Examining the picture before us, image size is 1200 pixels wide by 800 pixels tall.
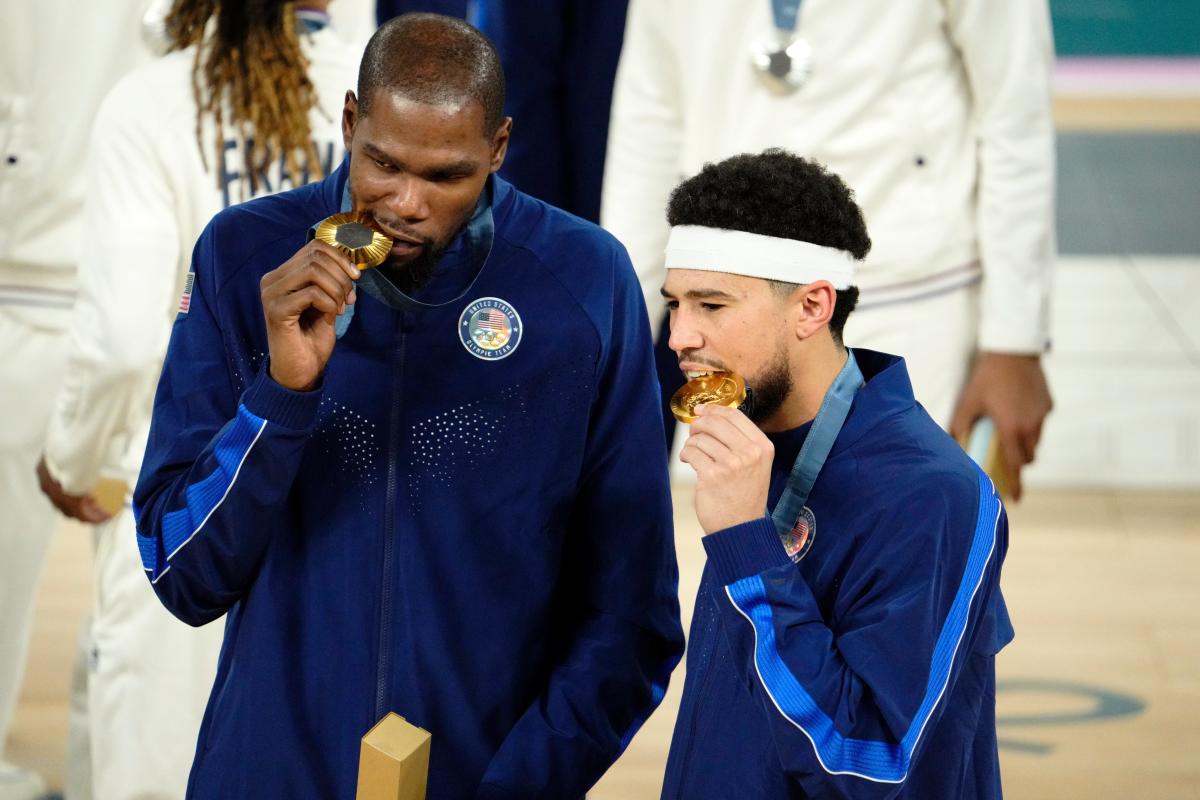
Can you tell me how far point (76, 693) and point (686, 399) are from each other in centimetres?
231

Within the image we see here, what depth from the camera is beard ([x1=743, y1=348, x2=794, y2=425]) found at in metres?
2.17

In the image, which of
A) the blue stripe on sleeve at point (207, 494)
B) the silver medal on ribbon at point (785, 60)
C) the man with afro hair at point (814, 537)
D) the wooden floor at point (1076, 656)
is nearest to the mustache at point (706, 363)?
the man with afro hair at point (814, 537)

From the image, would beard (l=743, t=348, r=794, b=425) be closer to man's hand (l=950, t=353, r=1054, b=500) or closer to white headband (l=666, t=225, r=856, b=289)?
white headband (l=666, t=225, r=856, b=289)

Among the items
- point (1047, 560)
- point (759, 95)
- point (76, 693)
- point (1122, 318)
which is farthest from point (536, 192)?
point (1122, 318)

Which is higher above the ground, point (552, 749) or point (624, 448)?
point (624, 448)

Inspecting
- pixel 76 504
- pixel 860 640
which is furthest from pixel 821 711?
pixel 76 504

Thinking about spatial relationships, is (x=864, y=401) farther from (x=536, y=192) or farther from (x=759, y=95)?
(x=536, y=192)

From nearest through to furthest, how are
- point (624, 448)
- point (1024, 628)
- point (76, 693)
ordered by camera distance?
point (624, 448) < point (76, 693) < point (1024, 628)

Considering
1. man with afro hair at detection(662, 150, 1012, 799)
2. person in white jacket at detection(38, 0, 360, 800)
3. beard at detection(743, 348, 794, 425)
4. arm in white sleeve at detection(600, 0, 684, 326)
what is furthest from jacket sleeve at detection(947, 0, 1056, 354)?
beard at detection(743, 348, 794, 425)

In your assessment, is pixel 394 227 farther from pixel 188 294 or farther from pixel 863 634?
pixel 863 634

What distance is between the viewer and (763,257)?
7.18 feet

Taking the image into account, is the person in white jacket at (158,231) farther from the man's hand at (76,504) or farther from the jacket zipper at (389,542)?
the jacket zipper at (389,542)

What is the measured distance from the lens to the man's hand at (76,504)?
3512 millimetres

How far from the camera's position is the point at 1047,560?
648cm
